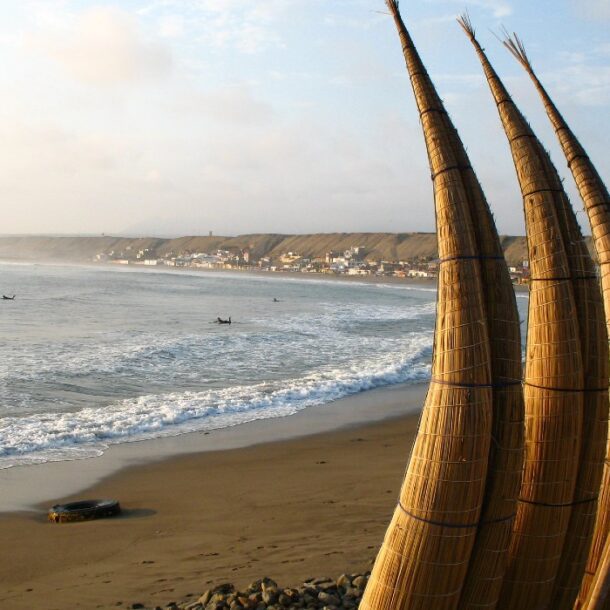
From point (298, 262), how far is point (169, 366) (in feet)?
389

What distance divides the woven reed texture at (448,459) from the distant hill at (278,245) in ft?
402

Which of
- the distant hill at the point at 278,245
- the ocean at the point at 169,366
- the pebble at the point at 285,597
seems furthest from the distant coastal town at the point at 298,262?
the pebble at the point at 285,597

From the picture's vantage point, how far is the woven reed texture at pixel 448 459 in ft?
13.9

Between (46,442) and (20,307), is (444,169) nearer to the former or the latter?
(46,442)

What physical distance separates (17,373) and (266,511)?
12.2 metres

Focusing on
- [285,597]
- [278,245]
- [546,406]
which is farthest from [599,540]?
[278,245]

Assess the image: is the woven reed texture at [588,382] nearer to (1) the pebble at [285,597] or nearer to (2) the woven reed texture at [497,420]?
(2) the woven reed texture at [497,420]

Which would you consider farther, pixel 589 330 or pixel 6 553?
pixel 6 553

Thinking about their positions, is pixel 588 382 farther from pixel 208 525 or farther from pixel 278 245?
pixel 278 245

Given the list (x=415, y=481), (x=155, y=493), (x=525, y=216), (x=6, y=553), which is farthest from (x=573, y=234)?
(x=155, y=493)

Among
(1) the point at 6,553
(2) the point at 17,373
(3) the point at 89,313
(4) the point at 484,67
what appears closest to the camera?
(4) the point at 484,67

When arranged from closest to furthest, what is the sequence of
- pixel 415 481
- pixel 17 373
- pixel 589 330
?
pixel 415 481 < pixel 589 330 < pixel 17 373

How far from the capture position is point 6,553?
8.29 metres

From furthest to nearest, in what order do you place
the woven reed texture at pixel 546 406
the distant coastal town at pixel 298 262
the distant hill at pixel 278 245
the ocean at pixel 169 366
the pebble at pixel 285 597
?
the distant hill at pixel 278 245 → the distant coastal town at pixel 298 262 → the ocean at pixel 169 366 → the pebble at pixel 285 597 → the woven reed texture at pixel 546 406
